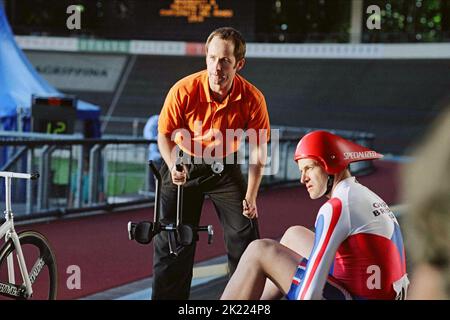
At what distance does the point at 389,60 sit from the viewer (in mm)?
36406

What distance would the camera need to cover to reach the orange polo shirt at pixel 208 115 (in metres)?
4.11

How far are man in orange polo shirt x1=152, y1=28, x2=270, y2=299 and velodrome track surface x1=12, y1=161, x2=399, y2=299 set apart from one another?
80 centimetres

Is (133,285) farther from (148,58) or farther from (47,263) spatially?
(148,58)

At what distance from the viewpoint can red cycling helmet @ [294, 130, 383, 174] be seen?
9.87ft

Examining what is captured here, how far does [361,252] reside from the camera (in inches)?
122

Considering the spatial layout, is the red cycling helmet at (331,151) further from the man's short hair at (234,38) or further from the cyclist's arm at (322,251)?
the man's short hair at (234,38)

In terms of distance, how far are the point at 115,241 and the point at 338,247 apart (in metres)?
6.06

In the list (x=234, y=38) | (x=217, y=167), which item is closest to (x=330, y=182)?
(x=234, y=38)

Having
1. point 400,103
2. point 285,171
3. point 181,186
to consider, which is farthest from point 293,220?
point 400,103

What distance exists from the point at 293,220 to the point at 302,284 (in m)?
8.38

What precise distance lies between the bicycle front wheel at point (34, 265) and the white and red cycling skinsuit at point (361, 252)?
145cm

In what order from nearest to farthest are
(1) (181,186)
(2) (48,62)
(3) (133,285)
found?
1. (1) (181,186)
2. (3) (133,285)
3. (2) (48,62)

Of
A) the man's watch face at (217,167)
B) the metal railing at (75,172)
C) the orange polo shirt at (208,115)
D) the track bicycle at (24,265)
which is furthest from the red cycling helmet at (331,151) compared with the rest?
the metal railing at (75,172)

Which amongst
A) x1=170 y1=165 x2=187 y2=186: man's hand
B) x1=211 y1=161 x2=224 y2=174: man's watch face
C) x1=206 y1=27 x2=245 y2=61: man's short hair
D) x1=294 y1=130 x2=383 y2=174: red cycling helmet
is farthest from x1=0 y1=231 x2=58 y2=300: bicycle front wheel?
x1=294 y1=130 x2=383 y2=174: red cycling helmet
